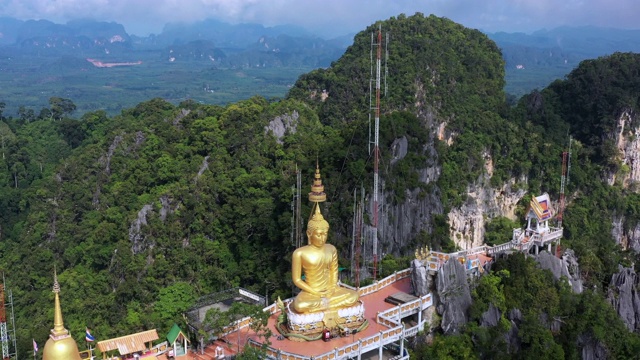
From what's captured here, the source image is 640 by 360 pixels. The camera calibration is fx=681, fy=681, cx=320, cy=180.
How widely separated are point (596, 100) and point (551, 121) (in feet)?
11.8

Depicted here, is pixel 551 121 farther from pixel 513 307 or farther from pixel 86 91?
pixel 86 91

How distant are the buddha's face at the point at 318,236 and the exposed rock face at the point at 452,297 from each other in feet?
14.4

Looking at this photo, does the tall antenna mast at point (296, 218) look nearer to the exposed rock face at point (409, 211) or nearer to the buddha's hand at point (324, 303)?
the exposed rock face at point (409, 211)

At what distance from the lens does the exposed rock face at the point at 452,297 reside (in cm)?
2341

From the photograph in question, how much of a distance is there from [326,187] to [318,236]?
44.5ft

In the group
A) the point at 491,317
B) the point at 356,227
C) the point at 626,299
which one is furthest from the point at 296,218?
the point at 626,299

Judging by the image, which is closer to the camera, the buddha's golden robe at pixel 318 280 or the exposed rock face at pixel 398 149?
the buddha's golden robe at pixel 318 280

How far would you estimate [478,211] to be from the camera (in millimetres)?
44188

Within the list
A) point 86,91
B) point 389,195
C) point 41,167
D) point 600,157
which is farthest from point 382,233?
point 86,91

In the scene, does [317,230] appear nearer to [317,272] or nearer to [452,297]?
[317,272]

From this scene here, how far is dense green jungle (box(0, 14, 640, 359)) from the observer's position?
26.8 meters

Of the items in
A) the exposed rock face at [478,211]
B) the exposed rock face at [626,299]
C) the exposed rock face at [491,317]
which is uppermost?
the exposed rock face at [491,317]

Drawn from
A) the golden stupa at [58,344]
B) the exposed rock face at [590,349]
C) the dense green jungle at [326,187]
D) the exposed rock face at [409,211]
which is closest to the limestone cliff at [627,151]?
the dense green jungle at [326,187]

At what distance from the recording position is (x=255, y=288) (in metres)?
34.4
